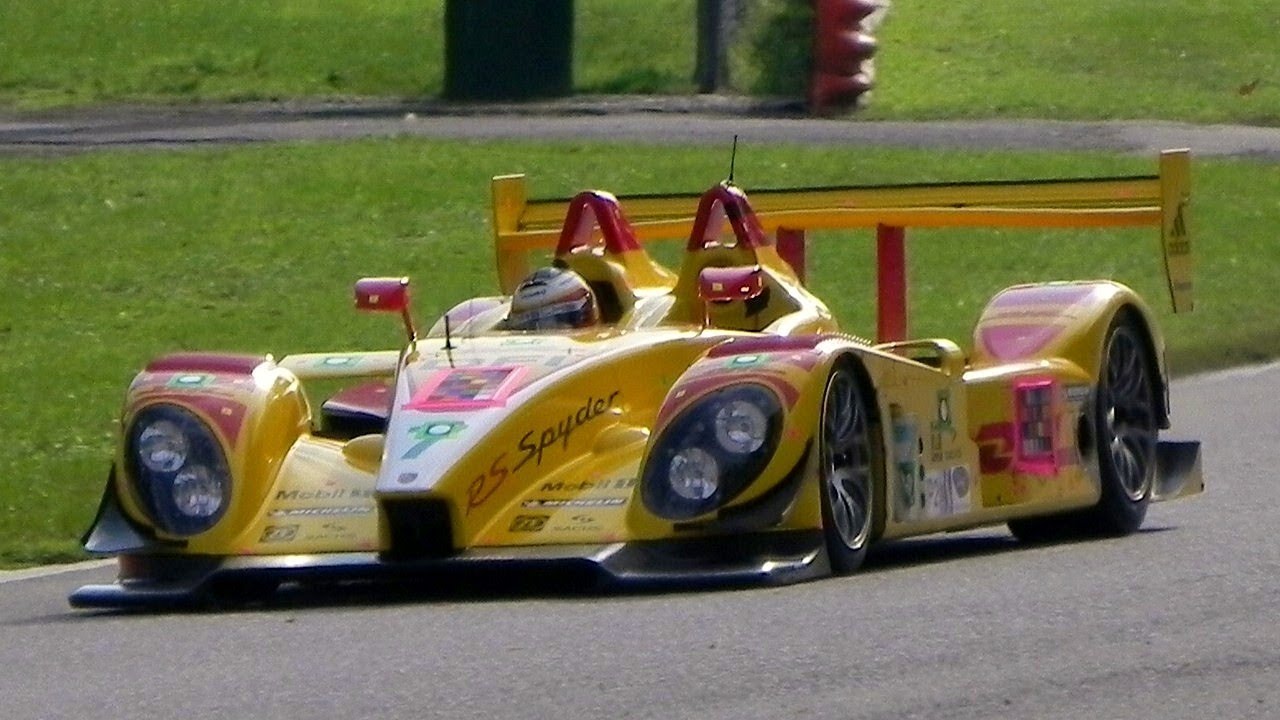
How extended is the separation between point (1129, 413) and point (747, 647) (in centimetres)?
369

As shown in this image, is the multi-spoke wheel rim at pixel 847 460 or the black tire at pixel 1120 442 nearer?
the multi-spoke wheel rim at pixel 847 460

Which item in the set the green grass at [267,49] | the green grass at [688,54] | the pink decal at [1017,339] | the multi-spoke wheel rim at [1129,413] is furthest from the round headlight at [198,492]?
the green grass at [267,49]

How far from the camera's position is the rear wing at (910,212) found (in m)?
10.4

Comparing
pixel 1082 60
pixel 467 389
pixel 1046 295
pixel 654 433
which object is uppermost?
pixel 1082 60

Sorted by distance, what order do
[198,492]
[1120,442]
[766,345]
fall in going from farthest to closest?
[1120,442]
[198,492]
[766,345]

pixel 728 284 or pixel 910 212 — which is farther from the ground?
pixel 910 212

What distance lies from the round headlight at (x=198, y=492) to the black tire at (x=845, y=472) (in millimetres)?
1848

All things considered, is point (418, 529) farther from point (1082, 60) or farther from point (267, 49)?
point (267, 49)

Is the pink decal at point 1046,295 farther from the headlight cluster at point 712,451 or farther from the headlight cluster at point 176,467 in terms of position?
the headlight cluster at point 176,467

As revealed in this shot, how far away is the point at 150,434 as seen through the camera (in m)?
8.77

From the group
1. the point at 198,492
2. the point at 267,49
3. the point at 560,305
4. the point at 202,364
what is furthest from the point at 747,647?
the point at 267,49

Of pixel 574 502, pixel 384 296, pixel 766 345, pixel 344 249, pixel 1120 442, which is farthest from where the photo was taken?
pixel 344 249

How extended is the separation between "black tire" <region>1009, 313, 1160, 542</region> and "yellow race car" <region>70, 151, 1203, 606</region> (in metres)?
0.01

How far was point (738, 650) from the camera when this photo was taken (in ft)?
22.6
